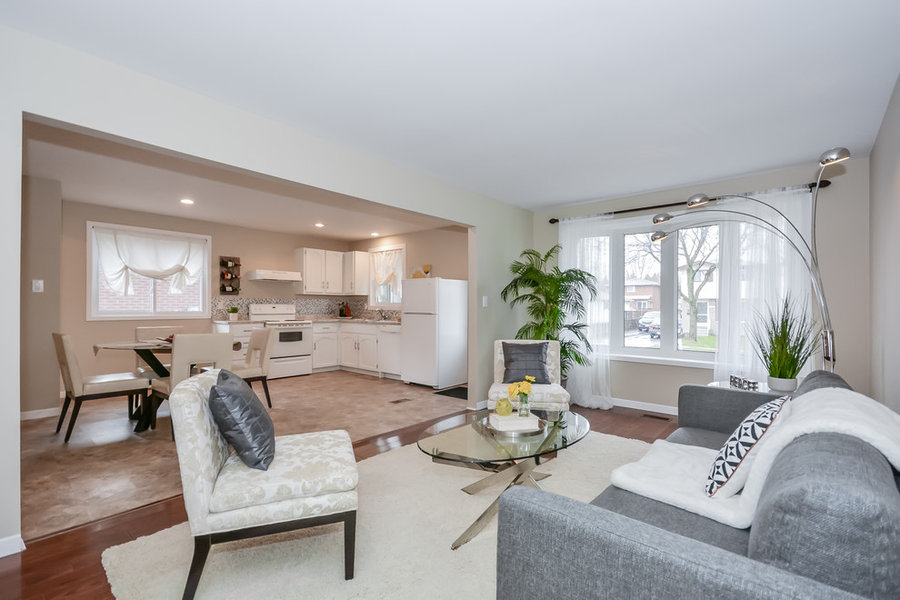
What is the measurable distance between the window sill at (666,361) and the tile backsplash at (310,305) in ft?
12.9

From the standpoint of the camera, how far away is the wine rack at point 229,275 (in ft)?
22.1

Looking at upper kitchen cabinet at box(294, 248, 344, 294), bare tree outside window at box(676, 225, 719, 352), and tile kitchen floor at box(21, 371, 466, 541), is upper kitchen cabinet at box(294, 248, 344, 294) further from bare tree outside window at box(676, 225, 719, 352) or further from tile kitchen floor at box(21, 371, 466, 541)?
bare tree outside window at box(676, 225, 719, 352)

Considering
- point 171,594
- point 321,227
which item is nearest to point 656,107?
point 171,594

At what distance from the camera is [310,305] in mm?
7930

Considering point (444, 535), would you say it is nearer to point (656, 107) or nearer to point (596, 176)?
point (656, 107)

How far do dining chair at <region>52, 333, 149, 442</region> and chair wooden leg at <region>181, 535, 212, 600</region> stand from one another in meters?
2.69

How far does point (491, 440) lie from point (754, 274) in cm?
324

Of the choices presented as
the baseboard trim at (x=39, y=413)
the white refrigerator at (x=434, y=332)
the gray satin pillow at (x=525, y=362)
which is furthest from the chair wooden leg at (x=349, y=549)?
the baseboard trim at (x=39, y=413)

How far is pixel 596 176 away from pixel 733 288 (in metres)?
1.72

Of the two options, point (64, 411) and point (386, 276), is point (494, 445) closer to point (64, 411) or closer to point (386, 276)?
point (64, 411)

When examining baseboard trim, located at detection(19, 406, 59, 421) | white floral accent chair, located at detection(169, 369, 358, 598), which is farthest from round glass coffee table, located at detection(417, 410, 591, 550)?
baseboard trim, located at detection(19, 406, 59, 421)

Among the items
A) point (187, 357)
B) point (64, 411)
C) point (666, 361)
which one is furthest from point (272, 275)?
point (666, 361)

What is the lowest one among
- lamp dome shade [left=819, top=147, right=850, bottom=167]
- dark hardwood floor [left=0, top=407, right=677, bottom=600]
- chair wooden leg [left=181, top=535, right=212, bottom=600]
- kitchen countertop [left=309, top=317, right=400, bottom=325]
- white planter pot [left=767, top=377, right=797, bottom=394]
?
dark hardwood floor [left=0, top=407, right=677, bottom=600]

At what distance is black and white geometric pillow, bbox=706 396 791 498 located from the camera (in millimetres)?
1602
